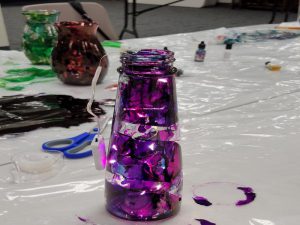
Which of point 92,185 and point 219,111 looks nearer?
point 92,185

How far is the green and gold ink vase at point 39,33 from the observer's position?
3.50ft

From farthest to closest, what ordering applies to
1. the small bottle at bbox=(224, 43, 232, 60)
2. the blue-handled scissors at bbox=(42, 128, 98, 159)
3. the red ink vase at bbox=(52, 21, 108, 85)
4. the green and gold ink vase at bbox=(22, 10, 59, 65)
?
1. the small bottle at bbox=(224, 43, 232, 60)
2. the green and gold ink vase at bbox=(22, 10, 59, 65)
3. the red ink vase at bbox=(52, 21, 108, 85)
4. the blue-handled scissors at bbox=(42, 128, 98, 159)

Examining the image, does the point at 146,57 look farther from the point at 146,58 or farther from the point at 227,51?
the point at 227,51

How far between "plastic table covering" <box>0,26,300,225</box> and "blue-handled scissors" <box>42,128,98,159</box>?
0.04ft

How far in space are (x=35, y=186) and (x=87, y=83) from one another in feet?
1.49

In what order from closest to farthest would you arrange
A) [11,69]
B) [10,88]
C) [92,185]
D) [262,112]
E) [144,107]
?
[144,107]
[92,185]
[262,112]
[10,88]
[11,69]

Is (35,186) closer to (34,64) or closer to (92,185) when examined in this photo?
(92,185)

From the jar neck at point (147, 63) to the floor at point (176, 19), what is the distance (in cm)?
346

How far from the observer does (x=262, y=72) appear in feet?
3.64

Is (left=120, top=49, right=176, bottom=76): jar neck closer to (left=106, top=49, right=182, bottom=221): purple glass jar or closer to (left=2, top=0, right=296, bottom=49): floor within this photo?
(left=106, top=49, right=182, bottom=221): purple glass jar

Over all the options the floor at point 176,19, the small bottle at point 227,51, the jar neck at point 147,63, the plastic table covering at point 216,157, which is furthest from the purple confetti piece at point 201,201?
the floor at point 176,19

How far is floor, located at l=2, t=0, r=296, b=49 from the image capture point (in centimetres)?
460

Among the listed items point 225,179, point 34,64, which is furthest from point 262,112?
point 34,64

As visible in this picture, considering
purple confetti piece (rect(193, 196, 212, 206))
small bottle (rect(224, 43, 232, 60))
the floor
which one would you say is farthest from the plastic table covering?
the floor
